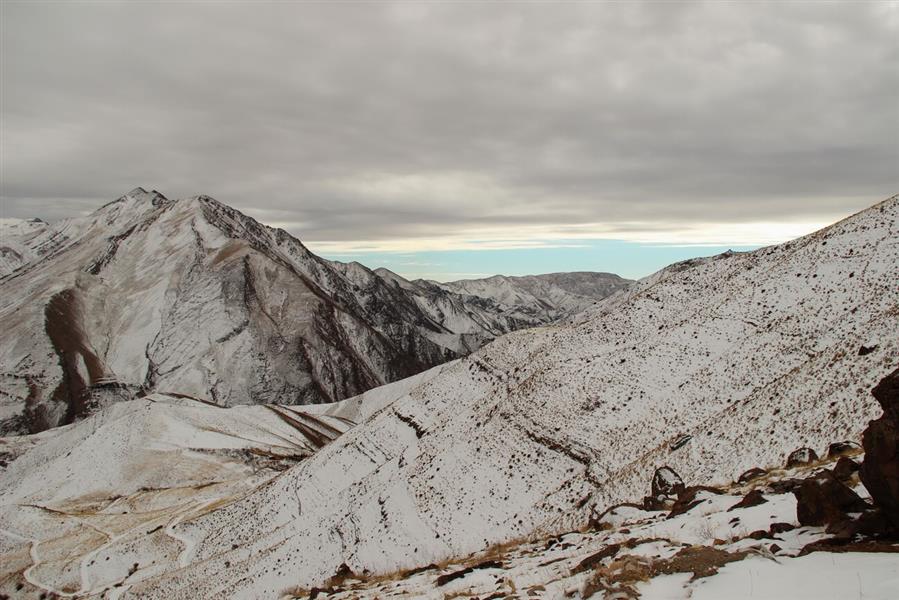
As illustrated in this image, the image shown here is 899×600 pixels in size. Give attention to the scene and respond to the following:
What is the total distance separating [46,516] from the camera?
7312 centimetres

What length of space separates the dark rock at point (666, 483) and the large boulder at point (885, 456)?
13.9m

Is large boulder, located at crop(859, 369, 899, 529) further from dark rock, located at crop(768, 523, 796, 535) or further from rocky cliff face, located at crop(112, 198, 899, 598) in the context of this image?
rocky cliff face, located at crop(112, 198, 899, 598)

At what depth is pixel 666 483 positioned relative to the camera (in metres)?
27.5

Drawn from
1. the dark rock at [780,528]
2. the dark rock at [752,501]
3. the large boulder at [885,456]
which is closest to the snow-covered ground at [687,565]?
the dark rock at [780,528]

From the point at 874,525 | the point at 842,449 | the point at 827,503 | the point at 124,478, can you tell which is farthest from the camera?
the point at 124,478

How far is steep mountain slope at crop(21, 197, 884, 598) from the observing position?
31469 mm

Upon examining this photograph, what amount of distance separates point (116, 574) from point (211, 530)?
8.33 m

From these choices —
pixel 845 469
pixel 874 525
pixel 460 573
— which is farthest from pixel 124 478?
pixel 874 525

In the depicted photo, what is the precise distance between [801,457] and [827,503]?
42.7ft

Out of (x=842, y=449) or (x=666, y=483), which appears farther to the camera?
(x=666, y=483)

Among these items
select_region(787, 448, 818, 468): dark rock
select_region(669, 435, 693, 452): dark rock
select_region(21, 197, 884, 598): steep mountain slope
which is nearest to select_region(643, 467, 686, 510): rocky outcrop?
select_region(21, 197, 884, 598): steep mountain slope

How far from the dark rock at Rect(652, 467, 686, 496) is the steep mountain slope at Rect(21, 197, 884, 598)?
7.96 feet

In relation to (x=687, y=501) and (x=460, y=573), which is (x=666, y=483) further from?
(x=460, y=573)

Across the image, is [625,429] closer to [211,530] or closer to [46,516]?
[211,530]
